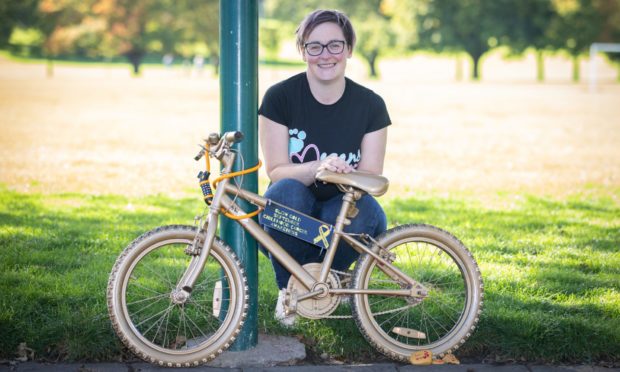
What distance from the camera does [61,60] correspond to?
229 feet

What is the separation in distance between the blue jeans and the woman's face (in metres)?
0.58

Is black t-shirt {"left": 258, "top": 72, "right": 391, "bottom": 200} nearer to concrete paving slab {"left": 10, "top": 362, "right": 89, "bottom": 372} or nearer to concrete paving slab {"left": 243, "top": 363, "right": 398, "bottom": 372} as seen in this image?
concrete paving slab {"left": 243, "top": 363, "right": 398, "bottom": 372}

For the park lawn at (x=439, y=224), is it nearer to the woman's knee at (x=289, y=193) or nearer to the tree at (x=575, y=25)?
the woman's knee at (x=289, y=193)

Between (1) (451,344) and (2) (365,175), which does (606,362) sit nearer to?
(1) (451,344)

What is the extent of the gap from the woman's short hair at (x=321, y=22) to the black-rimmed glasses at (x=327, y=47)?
4 cm

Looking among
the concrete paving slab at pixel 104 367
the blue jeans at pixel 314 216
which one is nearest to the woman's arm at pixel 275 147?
the blue jeans at pixel 314 216

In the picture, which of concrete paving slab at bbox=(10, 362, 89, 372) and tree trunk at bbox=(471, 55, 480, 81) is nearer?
concrete paving slab at bbox=(10, 362, 89, 372)

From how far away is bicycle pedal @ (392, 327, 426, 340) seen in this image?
379 centimetres

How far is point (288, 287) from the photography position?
3.85 meters

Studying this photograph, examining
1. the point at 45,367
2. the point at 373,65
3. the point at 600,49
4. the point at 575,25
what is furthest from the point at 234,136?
the point at 373,65

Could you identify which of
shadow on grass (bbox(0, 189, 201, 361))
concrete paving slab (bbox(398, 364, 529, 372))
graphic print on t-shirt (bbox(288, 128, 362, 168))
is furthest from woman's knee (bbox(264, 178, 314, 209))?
shadow on grass (bbox(0, 189, 201, 361))

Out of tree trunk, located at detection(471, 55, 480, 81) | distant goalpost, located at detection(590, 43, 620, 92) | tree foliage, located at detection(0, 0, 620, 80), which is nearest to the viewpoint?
distant goalpost, located at detection(590, 43, 620, 92)

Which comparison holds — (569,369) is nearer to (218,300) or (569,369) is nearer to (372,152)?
(372,152)

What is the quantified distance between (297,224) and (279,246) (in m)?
0.14
